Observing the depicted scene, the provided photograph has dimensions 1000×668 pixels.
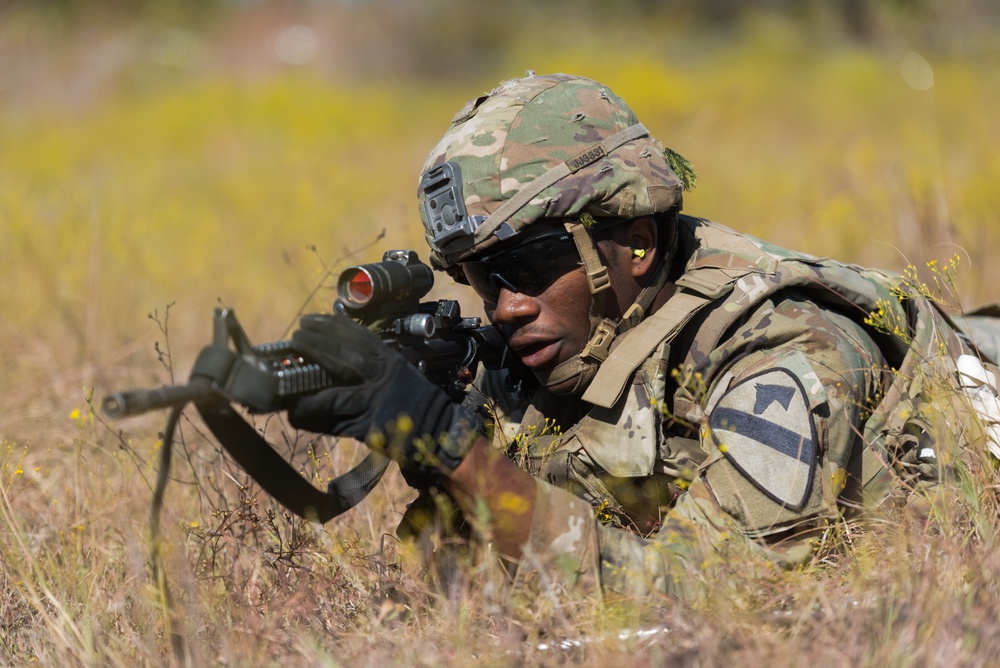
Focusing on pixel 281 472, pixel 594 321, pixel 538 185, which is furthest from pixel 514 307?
pixel 281 472

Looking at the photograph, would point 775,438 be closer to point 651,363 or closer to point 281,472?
point 651,363

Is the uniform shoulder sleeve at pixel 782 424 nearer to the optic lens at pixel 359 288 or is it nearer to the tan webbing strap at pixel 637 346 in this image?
the tan webbing strap at pixel 637 346

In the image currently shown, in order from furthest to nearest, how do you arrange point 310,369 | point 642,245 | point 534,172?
point 642,245, point 534,172, point 310,369

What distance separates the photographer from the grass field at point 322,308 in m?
2.30

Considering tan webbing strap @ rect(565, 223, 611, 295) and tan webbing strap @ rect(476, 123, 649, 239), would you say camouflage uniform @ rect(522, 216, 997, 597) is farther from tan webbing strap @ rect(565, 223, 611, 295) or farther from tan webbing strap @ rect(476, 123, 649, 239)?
tan webbing strap @ rect(476, 123, 649, 239)

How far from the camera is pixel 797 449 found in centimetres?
247

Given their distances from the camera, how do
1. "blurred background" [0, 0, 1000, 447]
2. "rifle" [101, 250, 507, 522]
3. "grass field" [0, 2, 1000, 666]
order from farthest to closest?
"blurred background" [0, 0, 1000, 447], "grass field" [0, 2, 1000, 666], "rifle" [101, 250, 507, 522]

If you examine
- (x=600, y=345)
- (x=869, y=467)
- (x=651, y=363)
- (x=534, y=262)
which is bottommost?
(x=869, y=467)

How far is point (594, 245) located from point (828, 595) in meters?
1.12

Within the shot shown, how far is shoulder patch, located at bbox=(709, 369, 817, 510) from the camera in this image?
97.0 inches

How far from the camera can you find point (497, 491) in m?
2.36

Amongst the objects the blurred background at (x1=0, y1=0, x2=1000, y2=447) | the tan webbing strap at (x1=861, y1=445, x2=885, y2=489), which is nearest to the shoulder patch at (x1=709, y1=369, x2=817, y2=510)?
the tan webbing strap at (x1=861, y1=445, x2=885, y2=489)

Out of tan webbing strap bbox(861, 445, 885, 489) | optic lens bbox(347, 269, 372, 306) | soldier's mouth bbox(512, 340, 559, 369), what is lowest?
tan webbing strap bbox(861, 445, 885, 489)

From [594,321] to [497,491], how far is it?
0.76 m
